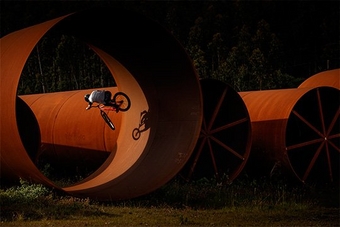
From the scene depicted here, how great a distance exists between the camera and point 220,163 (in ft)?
41.6

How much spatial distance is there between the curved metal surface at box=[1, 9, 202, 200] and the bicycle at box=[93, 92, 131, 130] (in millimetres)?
205

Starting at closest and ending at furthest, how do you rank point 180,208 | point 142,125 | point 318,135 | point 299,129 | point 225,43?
point 180,208 < point 142,125 < point 318,135 < point 299,129 < point 225,43

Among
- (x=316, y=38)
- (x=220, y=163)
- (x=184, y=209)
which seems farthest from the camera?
(x=316, y=38)

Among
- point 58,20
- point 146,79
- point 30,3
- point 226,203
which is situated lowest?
point 226,203

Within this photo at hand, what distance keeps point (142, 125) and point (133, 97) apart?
0.75 metres

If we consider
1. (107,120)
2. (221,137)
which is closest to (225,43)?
(221,137)

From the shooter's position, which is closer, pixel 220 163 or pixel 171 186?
pixel 171 186

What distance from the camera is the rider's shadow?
38.4 feet

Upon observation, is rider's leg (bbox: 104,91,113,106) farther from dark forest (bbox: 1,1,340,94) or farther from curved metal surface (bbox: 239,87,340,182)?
dark forest (bbox: 1,1,340,94)

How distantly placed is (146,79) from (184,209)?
3418 millimetres

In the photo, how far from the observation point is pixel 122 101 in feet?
39.2

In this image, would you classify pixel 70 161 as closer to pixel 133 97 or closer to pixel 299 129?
pixel 133 97

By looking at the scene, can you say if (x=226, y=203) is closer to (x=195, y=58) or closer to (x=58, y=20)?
(x=58, y=20)

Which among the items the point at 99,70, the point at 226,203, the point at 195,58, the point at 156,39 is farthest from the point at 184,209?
the point at 99,70
